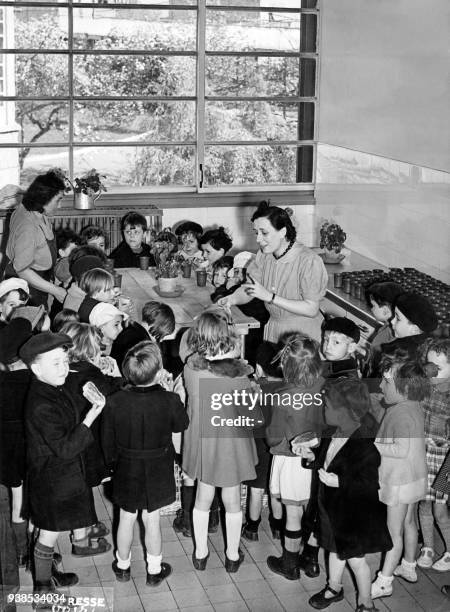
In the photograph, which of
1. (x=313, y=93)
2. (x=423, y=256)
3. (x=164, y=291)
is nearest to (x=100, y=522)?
(x=164, y=291)

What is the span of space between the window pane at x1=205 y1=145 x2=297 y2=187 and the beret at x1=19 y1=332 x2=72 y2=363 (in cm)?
567

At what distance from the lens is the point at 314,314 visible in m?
5.02

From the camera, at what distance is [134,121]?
9.38 meters

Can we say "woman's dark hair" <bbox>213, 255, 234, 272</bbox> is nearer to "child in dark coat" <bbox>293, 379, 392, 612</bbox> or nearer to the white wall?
the white wall

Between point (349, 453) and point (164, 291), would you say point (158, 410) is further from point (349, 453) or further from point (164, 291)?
point (164, 291)

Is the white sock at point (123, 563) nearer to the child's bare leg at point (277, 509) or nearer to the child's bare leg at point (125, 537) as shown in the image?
the child's bare leg at point (125, 537)

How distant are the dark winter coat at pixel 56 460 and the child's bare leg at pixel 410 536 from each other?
4.53 ft

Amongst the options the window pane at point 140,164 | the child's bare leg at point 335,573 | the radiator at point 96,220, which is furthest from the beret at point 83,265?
the window pane at point 140,164

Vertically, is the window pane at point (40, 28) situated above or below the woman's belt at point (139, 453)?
above

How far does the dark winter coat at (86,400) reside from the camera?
427 centimetres

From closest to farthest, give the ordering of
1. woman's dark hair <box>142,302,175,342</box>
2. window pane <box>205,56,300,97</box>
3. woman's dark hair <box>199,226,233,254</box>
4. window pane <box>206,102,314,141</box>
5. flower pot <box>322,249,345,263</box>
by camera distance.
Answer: woman's dark hair <box>142,302,175,342</box> → woman's dark hair <box>199,226,233,254</box> → flower pot <box>322,249,345,263</box> → window pane <box>205,56,300,97</box> → window pane <box>206,102,314,141</box>

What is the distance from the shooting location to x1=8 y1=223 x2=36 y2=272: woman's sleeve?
6.17m

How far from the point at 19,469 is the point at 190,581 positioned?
36.5 inches

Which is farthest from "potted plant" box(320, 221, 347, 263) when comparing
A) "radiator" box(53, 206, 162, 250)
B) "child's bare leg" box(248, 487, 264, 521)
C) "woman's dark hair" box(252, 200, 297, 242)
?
"child's bare leg" box(248, 487, 264, 521)
